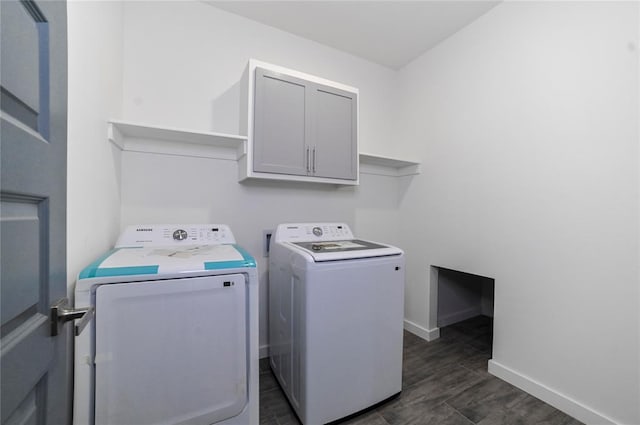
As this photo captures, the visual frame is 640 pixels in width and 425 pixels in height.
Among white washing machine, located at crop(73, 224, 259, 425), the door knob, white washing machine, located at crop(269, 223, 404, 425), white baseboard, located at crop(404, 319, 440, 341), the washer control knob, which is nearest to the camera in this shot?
the door knob

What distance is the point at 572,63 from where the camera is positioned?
1.54 m

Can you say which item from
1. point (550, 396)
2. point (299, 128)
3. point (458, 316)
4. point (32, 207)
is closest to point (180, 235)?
point (299, 128)

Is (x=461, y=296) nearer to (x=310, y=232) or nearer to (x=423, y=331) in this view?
(x=423, y=331)

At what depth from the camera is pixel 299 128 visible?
73.5 inches

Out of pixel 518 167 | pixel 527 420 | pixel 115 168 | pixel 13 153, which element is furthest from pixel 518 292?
pixel 115 168

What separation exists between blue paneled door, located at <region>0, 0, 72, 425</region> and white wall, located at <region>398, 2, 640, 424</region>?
2269mm

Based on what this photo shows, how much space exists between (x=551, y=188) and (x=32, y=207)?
2.29m

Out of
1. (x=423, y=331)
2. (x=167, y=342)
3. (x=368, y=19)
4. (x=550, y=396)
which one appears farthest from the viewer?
(x=423, y=331)

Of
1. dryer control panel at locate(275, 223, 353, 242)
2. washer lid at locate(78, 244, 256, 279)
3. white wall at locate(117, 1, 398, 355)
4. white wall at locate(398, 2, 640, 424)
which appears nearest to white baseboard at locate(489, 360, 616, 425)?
white wall at locate(398, 2, 640, 424)

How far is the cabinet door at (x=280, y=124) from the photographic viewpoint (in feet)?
5.72

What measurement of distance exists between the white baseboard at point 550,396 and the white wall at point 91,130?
2.55 metres

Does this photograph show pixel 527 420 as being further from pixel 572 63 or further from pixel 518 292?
pixel 572 63

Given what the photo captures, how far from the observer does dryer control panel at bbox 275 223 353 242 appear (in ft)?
6.26

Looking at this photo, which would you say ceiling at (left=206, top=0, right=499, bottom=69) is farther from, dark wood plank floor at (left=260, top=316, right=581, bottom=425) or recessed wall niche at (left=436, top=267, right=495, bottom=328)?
dark wood plank floor at (left=260, top=316, right=581, bottom=425)
